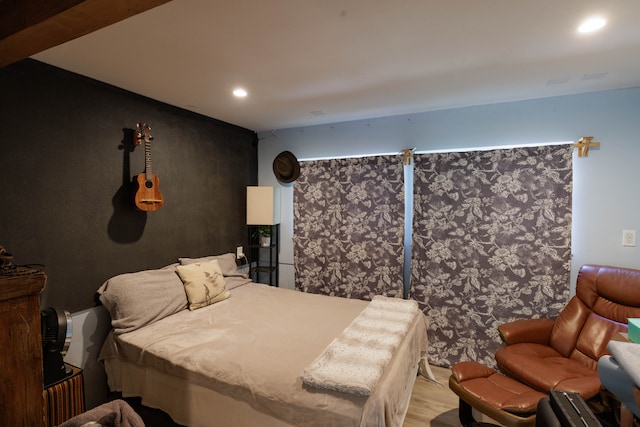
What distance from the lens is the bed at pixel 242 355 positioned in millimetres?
1496

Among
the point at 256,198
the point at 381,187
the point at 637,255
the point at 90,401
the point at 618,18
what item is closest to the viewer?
the point at 618,18

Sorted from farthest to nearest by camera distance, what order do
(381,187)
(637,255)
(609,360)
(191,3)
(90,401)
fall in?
(381,187)
(637,255)
(90,401)
(191,3)
(609,360)

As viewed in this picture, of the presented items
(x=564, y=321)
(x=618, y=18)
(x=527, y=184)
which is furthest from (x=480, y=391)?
(x=618, y=18)

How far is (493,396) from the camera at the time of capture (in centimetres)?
185

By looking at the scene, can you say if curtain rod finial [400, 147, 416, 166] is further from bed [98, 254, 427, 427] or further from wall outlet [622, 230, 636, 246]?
wall outlet [622, 230, 636, 246]

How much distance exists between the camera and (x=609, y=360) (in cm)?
92

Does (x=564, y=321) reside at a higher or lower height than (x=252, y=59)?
lower

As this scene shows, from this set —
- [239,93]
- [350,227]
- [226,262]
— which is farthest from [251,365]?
[239,93]

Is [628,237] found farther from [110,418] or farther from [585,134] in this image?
[110,418]

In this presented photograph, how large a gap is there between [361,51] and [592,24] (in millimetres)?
1235

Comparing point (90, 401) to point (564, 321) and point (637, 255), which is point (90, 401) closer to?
point (564, 321)

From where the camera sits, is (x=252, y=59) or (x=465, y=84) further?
(x=465, y=84)

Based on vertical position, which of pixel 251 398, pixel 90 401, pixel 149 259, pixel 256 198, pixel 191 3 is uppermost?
pixel 191 3

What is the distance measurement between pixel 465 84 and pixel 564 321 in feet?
6.89
